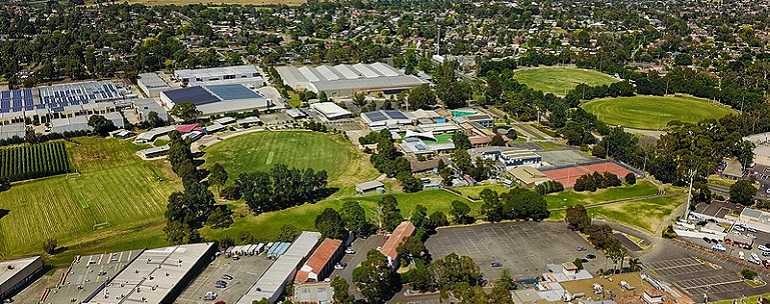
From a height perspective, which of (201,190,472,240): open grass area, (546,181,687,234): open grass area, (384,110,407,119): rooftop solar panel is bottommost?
(546,181,687,234): open grass area

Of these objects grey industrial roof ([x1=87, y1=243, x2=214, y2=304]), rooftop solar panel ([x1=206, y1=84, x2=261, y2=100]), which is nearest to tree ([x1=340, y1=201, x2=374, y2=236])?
grey industrial roof ([x1=87, y1=243, x2=214, y2=304])

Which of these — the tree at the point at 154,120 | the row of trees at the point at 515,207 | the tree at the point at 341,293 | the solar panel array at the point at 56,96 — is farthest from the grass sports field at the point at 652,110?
the solar panel array at the point at 56,96

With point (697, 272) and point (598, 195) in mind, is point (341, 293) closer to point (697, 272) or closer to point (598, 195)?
point (697, 272)

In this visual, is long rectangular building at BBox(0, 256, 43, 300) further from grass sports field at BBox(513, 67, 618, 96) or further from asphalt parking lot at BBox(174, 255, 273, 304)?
grass sports field at BBox(513, 67, 618, 96)

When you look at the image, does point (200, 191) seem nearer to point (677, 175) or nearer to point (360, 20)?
point (677, 175)

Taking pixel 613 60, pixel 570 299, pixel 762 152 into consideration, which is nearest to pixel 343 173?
pixel 570 299

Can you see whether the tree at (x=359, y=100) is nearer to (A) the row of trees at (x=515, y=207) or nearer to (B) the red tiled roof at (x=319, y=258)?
(A) the row of trees at (x=515, y=207)
